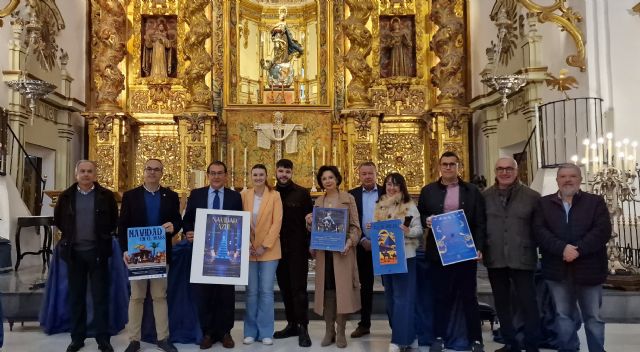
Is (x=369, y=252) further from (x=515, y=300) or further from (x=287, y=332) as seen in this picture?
(x=515, y=300)

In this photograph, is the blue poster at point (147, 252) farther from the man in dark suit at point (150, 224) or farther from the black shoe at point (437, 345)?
the black shoe at point (437, 345)

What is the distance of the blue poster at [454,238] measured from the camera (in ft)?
13.7

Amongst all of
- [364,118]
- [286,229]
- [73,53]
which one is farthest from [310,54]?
[286,229]

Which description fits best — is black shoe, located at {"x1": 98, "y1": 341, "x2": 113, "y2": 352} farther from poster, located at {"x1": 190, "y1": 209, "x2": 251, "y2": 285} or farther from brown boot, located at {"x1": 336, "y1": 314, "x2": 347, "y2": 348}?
brown boot, located at {"x1": 336, "y1": 314, "x2": 347, "y2": 348}

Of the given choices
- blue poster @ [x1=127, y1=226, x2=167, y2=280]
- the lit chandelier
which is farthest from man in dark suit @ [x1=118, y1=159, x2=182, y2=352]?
the lit chandelier

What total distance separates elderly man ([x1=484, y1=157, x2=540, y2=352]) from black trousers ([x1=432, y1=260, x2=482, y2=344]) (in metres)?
0.16

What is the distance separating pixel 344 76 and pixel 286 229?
24.2 ft

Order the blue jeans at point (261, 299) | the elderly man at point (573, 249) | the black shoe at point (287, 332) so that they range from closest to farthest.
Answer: the elderly man at point (573, 249)
the blue jeans at point (261, 299)
the black shoe at point (287, 332)

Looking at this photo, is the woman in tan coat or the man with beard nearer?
the woman in tan coat

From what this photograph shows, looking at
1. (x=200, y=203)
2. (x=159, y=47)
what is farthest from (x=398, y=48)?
(x=200, y=203)

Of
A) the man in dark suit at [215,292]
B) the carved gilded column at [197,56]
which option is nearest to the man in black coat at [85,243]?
the man in dark suit at [215,292]

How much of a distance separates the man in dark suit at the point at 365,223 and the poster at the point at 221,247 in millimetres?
1092

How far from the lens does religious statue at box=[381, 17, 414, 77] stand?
11.8 meters

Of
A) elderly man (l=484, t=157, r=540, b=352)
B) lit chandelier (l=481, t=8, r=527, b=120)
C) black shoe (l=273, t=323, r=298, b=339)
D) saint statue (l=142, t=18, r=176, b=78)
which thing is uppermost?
saint statue (l=142, t=18, r=176, b=78)
